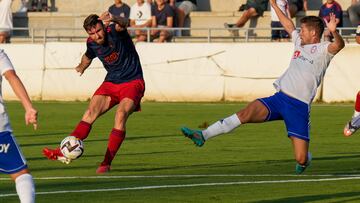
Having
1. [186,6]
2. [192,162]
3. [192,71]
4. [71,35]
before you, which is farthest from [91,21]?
[71,35]

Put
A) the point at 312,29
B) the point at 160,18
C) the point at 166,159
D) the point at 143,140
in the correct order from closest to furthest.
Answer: the point at 312,29
the point at 166,159
the point at 143,140
the point at 160,18

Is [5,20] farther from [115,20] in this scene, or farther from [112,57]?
[115,20]

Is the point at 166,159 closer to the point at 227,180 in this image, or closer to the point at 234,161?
the point at 234,161

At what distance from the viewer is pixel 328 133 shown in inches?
856

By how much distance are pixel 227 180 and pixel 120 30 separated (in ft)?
9.60

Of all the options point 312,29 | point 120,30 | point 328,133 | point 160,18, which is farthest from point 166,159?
point 160,18

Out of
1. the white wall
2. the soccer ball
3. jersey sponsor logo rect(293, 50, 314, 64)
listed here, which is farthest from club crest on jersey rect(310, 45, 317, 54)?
the white wall

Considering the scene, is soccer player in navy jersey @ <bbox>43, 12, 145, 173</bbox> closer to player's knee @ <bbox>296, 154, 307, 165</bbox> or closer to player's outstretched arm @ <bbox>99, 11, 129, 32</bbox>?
player's outstretched arm @ <bbox>99, 11, 129, 32</bbox>

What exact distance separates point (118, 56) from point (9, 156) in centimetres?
625

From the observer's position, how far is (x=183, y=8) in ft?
111

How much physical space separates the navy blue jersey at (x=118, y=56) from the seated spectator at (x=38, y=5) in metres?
20.9

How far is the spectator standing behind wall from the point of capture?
3195cm

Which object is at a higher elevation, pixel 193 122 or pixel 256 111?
pixel 256 111

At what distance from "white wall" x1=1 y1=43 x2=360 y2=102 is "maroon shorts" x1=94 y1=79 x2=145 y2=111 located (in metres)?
12.9
